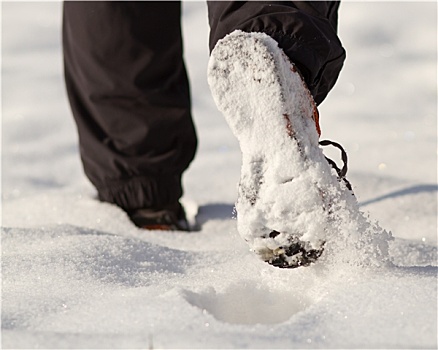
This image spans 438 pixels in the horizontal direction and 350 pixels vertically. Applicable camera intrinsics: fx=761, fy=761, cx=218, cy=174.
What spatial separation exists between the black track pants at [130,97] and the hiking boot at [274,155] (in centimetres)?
75

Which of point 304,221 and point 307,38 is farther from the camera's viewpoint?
point 307,38

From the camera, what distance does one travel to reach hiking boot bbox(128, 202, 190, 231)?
1.91 m

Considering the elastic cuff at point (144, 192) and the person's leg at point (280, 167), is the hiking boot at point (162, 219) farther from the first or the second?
the person's leg at point (280, 167)

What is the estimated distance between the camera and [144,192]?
1.94 m

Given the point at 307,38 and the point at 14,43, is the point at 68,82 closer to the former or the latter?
the point at 307,38

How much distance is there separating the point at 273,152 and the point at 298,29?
9.1 inches

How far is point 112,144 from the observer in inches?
77.3

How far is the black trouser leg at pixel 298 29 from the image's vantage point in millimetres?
1228

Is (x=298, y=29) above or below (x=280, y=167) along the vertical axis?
above

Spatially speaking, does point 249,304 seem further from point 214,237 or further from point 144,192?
point 144,192

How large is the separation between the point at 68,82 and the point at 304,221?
1.10 meters

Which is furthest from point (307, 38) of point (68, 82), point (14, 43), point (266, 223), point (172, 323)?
point (14, 43)

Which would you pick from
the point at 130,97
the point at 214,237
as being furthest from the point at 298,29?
the point at 130,97

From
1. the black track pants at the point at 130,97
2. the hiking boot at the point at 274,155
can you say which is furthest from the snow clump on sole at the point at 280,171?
the black track pants at the point at 130,97
